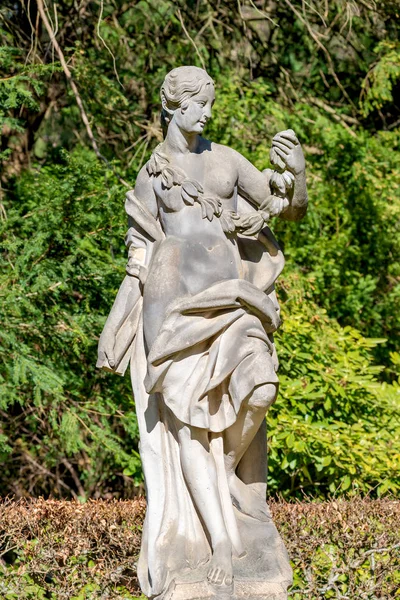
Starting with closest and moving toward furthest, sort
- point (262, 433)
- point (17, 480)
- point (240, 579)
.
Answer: point (240, 579)
point (262, 433)
point (17, 480)

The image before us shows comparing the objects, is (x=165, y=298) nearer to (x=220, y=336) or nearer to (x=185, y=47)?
(x=220, y=336)

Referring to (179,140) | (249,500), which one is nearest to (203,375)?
(249,500)

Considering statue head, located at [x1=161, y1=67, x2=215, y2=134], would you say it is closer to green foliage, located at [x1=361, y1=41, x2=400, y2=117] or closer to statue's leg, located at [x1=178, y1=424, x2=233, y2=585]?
statue's leg, located at [x1=178, y1=424, x2=233, y2=585]

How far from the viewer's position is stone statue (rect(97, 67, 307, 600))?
190 inches

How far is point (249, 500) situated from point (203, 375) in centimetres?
65

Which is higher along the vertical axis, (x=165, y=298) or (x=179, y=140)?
(x=179, y=140)

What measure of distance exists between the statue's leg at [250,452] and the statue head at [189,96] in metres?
1.23

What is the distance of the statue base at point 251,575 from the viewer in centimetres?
469

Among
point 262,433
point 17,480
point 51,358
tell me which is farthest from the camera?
point 17,480

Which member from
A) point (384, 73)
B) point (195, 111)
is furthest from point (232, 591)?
point (384, 73)

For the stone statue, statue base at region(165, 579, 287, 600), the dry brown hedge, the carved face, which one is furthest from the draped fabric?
the dry brown hedge

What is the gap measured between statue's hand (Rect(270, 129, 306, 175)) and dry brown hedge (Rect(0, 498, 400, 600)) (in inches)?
98.0

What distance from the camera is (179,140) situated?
5.05 m

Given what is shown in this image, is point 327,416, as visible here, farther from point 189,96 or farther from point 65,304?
point 189,96
